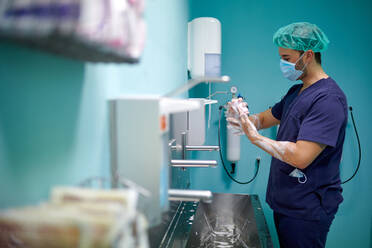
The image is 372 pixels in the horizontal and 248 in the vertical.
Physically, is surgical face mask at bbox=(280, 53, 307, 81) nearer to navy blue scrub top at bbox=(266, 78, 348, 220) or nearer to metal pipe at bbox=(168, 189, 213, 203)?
navy blue scrub top at bbox=(266, 78, 348, 220)

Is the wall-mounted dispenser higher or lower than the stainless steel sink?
higher

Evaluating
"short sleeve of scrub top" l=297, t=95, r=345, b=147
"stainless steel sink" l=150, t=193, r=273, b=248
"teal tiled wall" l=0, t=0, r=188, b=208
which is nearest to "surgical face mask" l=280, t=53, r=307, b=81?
"short sleeve of scrub top" l=297, t=95, r=345, b=147

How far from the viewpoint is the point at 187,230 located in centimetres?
133

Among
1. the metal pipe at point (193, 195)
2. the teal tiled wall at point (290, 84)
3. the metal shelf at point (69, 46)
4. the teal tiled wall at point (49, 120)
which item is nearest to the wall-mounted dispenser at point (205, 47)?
the teal tiled wall at point (290, 84)

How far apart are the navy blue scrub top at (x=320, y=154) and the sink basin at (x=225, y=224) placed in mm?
234

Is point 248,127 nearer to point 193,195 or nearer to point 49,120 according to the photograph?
point 193,195

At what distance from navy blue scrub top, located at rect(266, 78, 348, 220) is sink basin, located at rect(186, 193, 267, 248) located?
0.23m

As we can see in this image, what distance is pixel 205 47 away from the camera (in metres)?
1.98

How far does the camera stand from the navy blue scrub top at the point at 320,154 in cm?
124

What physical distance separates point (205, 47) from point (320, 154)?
1100mm

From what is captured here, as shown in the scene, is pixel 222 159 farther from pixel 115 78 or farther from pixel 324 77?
pixel 115 78

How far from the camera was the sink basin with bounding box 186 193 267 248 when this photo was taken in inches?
55.2

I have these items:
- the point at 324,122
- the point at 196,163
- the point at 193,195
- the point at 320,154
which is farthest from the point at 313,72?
the point at 193,195

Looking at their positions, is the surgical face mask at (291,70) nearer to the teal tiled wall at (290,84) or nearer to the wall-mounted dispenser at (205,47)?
the wall-mounted dispenser at (205,47)
